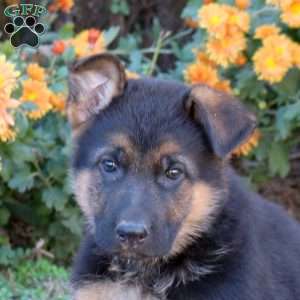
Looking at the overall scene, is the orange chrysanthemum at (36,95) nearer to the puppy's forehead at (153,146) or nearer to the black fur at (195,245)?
the black fur at (195,245)

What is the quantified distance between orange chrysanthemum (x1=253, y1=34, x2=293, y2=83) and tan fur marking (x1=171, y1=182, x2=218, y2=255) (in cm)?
187

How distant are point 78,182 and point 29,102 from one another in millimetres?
1312

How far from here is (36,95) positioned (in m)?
6.09

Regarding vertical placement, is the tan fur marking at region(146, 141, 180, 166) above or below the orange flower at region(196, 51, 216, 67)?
above

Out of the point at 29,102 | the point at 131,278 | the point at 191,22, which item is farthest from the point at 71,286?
the point at 191,22

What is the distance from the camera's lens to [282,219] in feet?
17.2

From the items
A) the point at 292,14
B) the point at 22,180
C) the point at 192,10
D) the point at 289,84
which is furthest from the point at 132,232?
the point at 192,10

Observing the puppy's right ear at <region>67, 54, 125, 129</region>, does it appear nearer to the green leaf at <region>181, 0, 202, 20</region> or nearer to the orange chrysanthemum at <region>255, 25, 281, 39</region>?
the orange chrysanthemum at <region>255, 25, 281, 39</region>

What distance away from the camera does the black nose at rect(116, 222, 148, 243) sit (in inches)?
169

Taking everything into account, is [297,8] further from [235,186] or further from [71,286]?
[71,286]

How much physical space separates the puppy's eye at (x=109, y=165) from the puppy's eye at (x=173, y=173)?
0.27 metres

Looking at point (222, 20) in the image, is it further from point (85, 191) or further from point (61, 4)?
point (85, 191)

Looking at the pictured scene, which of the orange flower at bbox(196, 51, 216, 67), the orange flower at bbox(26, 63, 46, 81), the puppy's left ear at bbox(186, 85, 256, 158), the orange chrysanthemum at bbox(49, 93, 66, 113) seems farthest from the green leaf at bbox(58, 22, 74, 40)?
the puppy's left ear at bbox(186, 85, 256, 158)

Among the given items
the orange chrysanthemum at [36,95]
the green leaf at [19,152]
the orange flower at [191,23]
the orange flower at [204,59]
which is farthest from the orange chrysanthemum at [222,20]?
the green leaf at [19,152]
